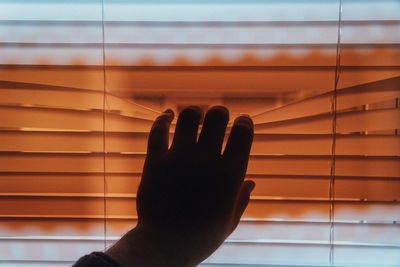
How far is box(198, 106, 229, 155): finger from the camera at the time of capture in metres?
0.70

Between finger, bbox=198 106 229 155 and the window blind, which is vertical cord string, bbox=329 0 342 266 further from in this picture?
finger, bbox=198 106 229 155

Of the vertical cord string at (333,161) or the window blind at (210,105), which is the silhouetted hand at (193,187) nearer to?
the window blind at (210,105)

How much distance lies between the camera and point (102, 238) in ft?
2.70

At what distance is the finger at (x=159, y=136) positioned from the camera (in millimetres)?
723

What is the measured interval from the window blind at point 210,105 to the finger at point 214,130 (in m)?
0.07

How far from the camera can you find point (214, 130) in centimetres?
70

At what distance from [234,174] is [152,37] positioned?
393 mm

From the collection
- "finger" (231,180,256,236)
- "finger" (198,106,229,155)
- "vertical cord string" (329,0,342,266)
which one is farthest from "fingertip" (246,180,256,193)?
"vertical cord string" (329,0,342,266)

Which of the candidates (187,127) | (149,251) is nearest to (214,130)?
(187,127)

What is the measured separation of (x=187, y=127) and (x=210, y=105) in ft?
0.33

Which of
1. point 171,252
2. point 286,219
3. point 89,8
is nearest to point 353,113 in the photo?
point 286,219

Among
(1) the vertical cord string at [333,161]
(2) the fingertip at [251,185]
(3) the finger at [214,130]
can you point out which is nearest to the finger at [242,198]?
(2) the fingertip at [251,185]

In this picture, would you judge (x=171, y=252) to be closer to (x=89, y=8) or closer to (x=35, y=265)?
(x=35, y=265)

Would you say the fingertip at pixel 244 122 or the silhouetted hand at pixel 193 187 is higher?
the fingertip at pixel 244 122
